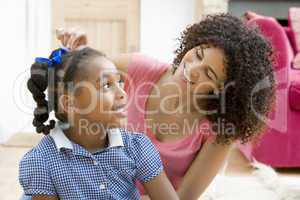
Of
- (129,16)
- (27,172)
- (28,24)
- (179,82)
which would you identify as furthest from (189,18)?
(27,172)

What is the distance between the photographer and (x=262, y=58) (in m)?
1.21

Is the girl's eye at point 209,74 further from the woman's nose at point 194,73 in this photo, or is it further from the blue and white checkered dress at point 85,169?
the blue and white checkered dress at point 85,169

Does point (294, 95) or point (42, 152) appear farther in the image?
point (294, 95)

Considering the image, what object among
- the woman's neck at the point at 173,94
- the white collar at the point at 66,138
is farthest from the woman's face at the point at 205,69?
the white collar at the point at 66,138

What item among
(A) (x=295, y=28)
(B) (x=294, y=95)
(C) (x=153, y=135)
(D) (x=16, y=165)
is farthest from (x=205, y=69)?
(A) (x=295, y=28)

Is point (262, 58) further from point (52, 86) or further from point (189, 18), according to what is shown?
point (189, 18)

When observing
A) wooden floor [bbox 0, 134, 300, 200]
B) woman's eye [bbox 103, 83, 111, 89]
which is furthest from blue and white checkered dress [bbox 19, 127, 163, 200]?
wooden floor [bbox 0, 134, 300, 200]

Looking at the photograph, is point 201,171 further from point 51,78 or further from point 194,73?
point 51,78

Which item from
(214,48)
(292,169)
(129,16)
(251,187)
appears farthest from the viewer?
(129,16)

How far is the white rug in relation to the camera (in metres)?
2.14

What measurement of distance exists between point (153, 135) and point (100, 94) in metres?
0.36

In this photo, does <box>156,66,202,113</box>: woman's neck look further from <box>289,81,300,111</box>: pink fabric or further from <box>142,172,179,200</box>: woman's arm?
<box>289,81,300,111</box>: pink fabric

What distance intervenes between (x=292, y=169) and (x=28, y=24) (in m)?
2.15

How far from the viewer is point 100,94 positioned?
111 centimetres
